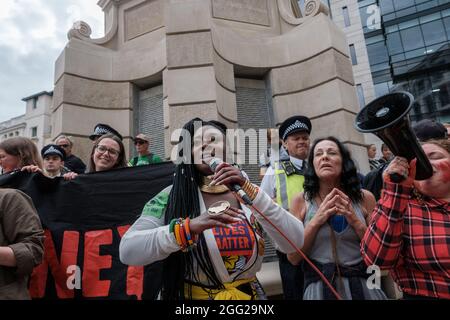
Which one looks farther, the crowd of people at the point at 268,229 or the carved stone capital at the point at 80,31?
the carved stone capital at the point at 80,31

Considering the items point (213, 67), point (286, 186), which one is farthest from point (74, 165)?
point (286, 186)

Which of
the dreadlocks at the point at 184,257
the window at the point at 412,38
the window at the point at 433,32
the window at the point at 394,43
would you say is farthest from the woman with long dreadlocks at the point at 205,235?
the window at the point at 433,32

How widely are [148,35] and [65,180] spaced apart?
4.26 metres

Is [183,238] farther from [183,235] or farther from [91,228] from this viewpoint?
[91,228]

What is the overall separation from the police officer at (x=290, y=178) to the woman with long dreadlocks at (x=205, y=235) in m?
0.94

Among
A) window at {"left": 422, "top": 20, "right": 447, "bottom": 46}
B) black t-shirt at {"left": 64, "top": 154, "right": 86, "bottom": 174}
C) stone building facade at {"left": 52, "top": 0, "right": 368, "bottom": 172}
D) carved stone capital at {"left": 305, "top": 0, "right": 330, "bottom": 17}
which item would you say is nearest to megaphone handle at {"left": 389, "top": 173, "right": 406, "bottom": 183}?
stone building facade at {"left": 52, "top": 0, "right": 368, "bottom": 172}

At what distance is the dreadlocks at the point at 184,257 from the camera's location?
178cm

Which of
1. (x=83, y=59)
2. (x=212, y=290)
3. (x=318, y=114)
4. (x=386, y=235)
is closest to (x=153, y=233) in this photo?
(x=212, y=290)

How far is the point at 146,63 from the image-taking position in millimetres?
6242

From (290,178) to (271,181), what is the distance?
0.21 metres

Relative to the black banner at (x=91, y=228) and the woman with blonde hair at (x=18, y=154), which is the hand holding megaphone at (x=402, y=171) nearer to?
the black banner at (x=91, y=228)

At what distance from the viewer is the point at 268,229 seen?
1.96 m
